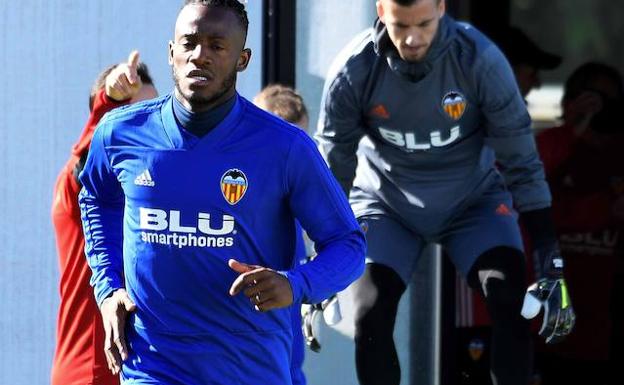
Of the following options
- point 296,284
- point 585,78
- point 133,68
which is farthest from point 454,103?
point 585,78

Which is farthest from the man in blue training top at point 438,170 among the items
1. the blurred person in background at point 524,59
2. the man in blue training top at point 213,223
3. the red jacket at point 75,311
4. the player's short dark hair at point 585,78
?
the blurred person in background at point 524,59

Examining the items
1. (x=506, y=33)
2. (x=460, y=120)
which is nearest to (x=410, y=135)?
(x=460, y=120)

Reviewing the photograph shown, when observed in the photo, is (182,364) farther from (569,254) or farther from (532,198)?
(569,254)

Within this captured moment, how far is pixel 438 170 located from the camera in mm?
5605

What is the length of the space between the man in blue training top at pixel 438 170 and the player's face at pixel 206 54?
1.37 m

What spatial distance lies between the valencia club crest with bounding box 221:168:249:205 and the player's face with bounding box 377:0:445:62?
151 centimetres

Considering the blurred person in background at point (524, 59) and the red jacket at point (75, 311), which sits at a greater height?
the blurred person in background at point (524, 59)

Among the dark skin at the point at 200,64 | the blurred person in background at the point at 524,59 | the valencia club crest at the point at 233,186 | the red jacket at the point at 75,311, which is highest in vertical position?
the blurred person in background at the point at 524,59

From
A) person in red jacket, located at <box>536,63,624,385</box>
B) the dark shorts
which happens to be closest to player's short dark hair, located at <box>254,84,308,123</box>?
the dark shorts

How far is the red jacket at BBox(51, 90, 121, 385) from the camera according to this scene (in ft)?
16.4

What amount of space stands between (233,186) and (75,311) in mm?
1389

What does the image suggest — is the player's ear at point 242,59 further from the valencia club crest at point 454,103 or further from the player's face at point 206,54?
the valencia club crest at point 454,103

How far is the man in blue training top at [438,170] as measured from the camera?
5.34 metres

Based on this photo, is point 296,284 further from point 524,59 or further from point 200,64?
point 524,59
